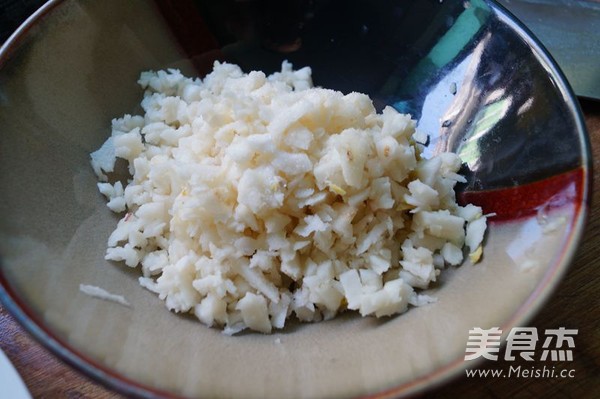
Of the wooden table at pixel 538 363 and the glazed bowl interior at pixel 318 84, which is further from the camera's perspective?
the wooden table at pixel 538 363

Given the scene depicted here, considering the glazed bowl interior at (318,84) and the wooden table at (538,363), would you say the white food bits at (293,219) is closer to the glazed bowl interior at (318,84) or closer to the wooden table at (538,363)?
the glazed bowl interior at (318,84)

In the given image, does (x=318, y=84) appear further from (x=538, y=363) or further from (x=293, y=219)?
(x=538, y=363)

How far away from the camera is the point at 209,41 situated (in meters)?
1.57

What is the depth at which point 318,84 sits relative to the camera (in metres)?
1.58

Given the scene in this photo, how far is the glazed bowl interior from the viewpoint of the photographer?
0.95 meters

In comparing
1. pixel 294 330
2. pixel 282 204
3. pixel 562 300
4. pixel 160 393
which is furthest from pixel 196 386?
pixel 562 300

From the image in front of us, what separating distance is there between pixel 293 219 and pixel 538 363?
51cm

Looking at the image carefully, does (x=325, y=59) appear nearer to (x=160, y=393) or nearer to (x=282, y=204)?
(x=282, y=204)

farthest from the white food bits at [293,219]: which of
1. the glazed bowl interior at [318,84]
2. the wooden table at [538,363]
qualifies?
the wooden table at [538,363]

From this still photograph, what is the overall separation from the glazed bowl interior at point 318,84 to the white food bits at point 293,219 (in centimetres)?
4

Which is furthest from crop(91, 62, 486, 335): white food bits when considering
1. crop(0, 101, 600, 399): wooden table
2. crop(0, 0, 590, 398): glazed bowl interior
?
crop(0, 101, 600, 399): wooden table

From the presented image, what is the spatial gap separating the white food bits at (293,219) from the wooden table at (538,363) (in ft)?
0.62

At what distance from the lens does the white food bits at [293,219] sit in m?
1.09

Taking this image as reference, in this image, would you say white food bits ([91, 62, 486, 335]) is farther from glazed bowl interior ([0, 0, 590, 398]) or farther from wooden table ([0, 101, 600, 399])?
wooden table ([0, 101, 600, 399])
